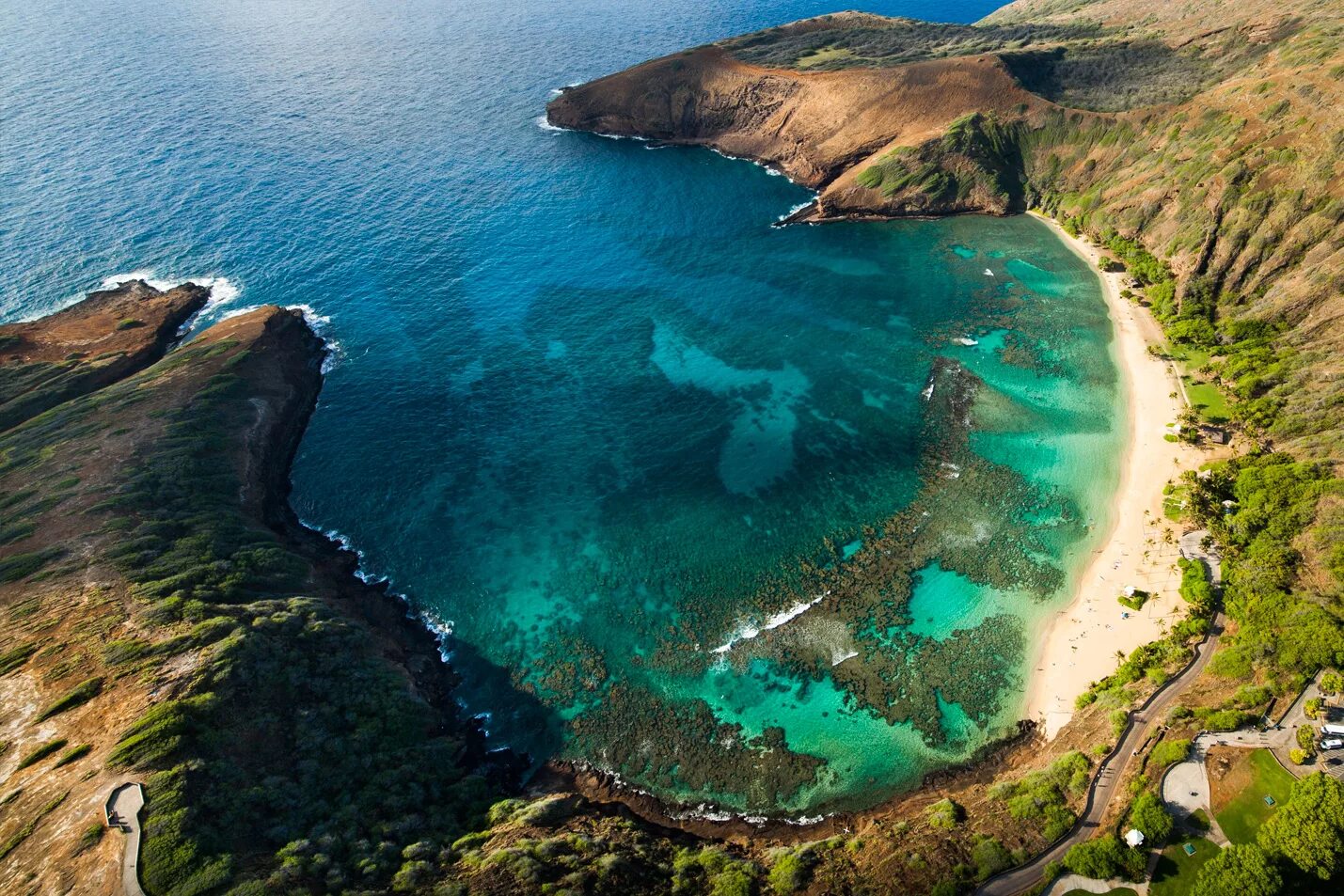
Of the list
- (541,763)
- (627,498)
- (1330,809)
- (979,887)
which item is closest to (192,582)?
(541,763)

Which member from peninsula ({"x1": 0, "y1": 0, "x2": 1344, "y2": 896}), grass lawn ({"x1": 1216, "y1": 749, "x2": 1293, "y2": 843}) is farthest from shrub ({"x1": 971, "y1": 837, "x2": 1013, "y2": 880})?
grass lawn ({"x1": 1216, "y1": 749, "x2": 1293, "y2": 843})

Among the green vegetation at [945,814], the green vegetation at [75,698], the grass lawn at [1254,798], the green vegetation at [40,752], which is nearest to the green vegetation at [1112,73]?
the grass lawn at [1254,798]

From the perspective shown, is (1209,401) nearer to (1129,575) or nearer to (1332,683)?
(1129,575)

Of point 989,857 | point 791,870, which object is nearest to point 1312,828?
point 989,857

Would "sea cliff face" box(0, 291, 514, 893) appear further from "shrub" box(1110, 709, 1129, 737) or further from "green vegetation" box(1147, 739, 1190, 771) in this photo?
"green vegetation" box(1147, 739, 1190, 771)

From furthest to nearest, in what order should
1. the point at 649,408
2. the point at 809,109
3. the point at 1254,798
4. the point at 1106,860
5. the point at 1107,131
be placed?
the point at 809,109
the point at 1107,131
the point at 649,408
the point at 1254,798
the point at 1106,860

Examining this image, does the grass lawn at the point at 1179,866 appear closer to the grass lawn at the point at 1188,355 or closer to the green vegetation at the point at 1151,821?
the green vegetation at the point at 1151,821
